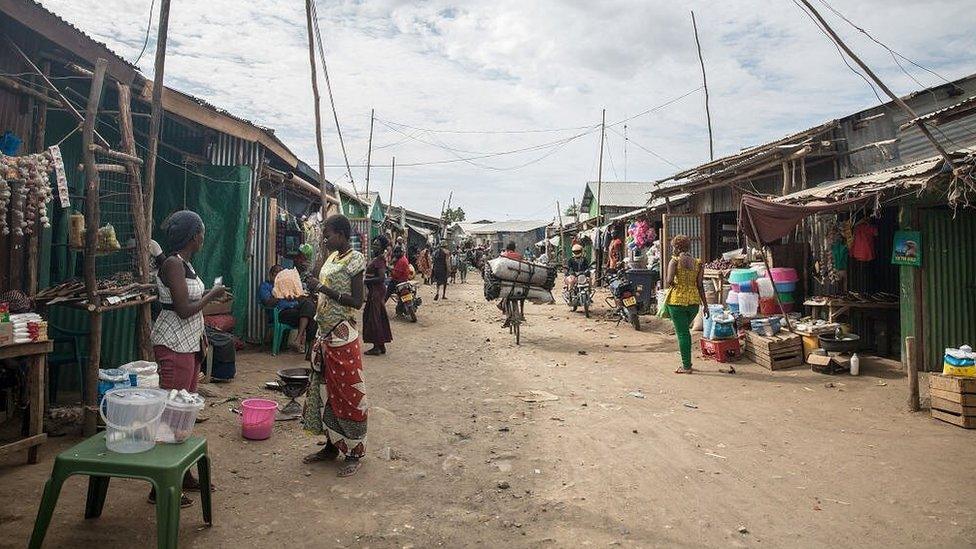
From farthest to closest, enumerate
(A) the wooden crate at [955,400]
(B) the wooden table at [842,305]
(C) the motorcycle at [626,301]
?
1. (C) the motorcycle at [626,301]
2. (B) the wooden table at [842,305]
3. (A) the wooden crate at [955,400]

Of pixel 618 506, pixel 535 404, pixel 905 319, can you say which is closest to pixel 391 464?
pixel 618 506

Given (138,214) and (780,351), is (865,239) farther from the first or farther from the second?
(138,214)

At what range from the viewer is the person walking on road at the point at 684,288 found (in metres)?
7.78

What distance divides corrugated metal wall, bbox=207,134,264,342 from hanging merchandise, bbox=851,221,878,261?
30.1 ft

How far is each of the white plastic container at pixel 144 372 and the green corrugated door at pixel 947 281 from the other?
873 cm

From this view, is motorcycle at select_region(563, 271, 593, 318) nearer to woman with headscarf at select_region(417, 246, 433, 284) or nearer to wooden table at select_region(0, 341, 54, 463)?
woman with headscarf at select_region(417, 246, 433, 284)

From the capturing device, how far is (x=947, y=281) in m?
7.14

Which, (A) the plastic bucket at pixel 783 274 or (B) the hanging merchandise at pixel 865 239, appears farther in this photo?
(A) the plastic bucket at pixel 783 274

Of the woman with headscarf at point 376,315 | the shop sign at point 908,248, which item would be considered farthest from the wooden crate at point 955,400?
the woman with headscarf at point 376,315

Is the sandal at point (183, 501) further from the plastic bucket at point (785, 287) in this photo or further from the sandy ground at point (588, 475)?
the plastic bucket at point (785, 287)

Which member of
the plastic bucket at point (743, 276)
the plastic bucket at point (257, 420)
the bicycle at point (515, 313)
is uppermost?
the plastic bucket at point (743, 276)

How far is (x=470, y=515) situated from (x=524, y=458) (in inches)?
43.8

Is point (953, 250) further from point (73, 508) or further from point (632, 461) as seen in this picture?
point (73, 508)

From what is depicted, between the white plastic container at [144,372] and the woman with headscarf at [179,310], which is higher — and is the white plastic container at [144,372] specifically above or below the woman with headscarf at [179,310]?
below
